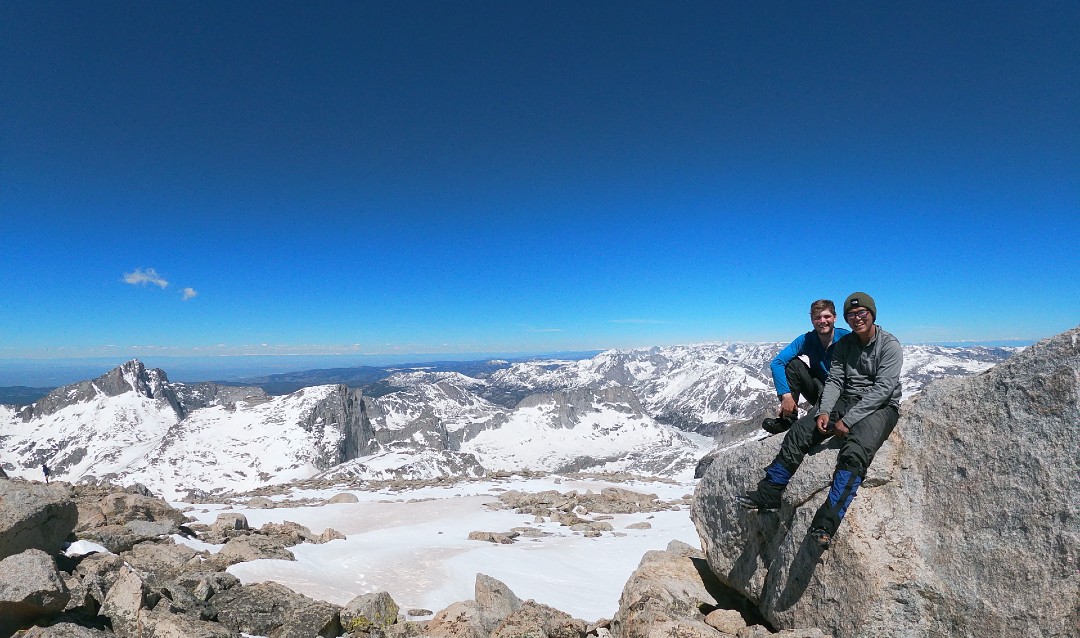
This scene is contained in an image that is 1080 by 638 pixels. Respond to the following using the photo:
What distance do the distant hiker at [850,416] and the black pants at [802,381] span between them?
0.86m

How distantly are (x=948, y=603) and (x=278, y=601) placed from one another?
543 inches

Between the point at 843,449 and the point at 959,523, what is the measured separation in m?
1.78

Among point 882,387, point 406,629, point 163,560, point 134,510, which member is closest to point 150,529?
point 134,510

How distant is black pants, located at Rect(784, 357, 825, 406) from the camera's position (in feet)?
30.4

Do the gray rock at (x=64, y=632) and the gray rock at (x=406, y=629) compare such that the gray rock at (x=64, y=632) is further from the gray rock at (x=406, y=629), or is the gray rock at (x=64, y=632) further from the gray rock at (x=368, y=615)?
the gray rock at (x=406, y=629)

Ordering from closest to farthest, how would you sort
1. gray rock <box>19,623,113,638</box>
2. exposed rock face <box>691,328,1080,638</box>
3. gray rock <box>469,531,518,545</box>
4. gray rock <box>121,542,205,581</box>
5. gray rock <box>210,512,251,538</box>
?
exposed rock face <box>691,328,1080,638</box> < gray rock <box>19,623,113,638</box> < gray rock <box>121,542,205,581</box> < gray rock <box>210,512,251,538</box> < gray rock <box>469,531,518,545</box>

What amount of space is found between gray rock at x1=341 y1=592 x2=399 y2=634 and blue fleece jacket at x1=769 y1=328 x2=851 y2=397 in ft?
34.8

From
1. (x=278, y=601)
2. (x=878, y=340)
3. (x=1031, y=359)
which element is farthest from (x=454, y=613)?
(x=1031, y=359)

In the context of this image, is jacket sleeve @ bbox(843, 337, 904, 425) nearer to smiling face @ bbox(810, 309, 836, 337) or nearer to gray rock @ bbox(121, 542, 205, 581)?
smiling face @ bbox(810, 309, 836, 337)

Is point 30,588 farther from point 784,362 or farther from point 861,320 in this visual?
point 861,320

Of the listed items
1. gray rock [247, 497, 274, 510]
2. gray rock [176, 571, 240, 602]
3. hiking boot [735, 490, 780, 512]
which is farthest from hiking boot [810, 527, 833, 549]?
gray rock [247, 497, 274, 510]

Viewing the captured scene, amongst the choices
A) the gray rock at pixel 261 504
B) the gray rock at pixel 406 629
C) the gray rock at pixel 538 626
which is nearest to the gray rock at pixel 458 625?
the gray rock at pixel 406 629

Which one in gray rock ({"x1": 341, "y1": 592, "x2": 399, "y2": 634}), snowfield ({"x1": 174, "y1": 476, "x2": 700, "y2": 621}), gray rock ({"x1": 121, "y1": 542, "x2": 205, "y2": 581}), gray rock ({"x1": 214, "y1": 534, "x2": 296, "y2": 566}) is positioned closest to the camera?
gray rock ({"x1": 341, "y1": 592, "x2": 399, "y2": 634})

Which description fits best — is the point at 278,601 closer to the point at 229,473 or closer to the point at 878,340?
the point at 878,340
